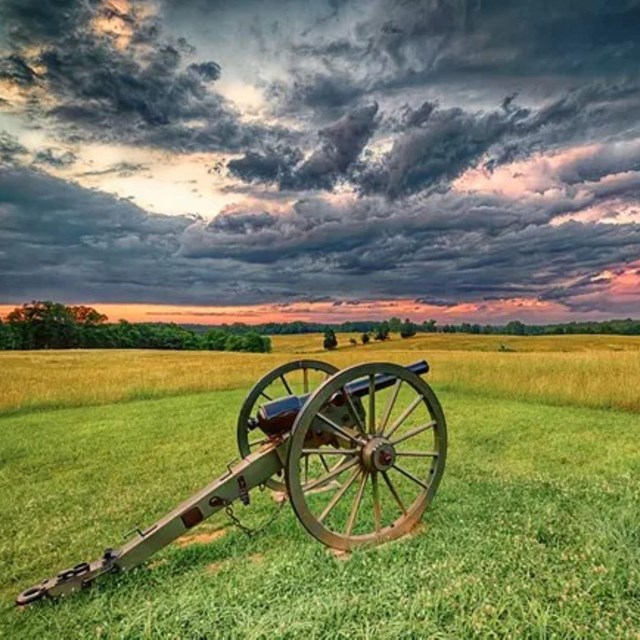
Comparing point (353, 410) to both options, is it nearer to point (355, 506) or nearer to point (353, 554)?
point (355, 506)

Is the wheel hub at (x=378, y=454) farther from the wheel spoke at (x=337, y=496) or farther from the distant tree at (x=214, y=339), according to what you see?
the distant tree at (x=214, y=339)

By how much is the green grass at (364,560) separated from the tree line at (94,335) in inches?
1651

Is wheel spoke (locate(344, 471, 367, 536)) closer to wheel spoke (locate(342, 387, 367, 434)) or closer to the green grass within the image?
the green grass

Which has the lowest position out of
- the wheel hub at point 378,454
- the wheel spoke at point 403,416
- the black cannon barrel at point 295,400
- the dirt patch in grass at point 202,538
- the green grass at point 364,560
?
the dirt patch in grass at point 202,538

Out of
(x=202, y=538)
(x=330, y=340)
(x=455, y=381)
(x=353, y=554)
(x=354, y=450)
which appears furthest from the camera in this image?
(x=330, y=340)

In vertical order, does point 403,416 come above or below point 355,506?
above

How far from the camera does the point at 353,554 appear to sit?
15.1 feet

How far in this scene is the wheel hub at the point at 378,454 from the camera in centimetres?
502

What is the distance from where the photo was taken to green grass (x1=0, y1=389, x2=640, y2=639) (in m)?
3.55

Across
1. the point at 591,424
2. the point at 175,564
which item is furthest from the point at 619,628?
the point at 591,424

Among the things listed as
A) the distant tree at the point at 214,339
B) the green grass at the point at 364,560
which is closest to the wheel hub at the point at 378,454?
the green grass at the point at 364,560

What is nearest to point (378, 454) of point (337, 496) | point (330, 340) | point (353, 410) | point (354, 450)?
point (354, 450)

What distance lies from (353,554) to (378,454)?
2.92 feet

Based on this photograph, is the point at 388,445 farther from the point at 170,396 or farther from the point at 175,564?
the point at 170,396
